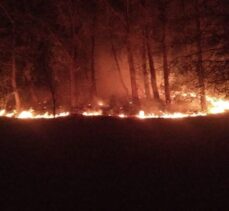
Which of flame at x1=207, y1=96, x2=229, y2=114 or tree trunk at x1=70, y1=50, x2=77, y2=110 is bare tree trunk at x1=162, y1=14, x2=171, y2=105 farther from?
tree trunk at x1=70, y1=50, x2=77, y2=110

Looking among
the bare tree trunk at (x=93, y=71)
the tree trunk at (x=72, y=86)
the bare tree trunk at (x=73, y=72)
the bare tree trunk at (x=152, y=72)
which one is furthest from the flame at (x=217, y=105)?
the tree trunk at (x=72, y=86)

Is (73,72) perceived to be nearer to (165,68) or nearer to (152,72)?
(152,72)

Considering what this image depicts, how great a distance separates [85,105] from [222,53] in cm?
736

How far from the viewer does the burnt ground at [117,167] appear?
18.3 ft

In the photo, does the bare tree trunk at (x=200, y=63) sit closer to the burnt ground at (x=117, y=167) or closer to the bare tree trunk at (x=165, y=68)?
the bare tree trunk at (x=165, y=68)

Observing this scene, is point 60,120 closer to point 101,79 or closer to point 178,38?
point 178,38

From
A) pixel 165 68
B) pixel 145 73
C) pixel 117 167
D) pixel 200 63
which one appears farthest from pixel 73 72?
pixel 117 167

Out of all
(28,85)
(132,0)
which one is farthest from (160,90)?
(28,85)

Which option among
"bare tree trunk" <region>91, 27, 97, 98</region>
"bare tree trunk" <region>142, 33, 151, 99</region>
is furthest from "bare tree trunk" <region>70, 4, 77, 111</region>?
"bare tree trunk" <region>142, 33, 151, 99</region>

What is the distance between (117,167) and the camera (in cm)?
709

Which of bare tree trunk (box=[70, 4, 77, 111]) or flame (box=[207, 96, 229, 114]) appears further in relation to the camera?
bare tree trunk (box=[70, 4, 77, 111])

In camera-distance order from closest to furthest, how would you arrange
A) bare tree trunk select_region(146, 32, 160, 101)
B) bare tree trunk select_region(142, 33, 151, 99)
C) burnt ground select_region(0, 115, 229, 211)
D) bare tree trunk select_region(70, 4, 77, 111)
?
burnt ground select_region(0, 115, 229, 211), bare tree trunk select_region(146, 32, 160, 101), bare tree trunk select_region(142, 33, 151, 99), bare tree trunk select_region(70, 4, 77, 111)

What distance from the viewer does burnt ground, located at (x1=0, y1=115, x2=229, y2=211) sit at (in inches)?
219

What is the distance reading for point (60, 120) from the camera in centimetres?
1247
